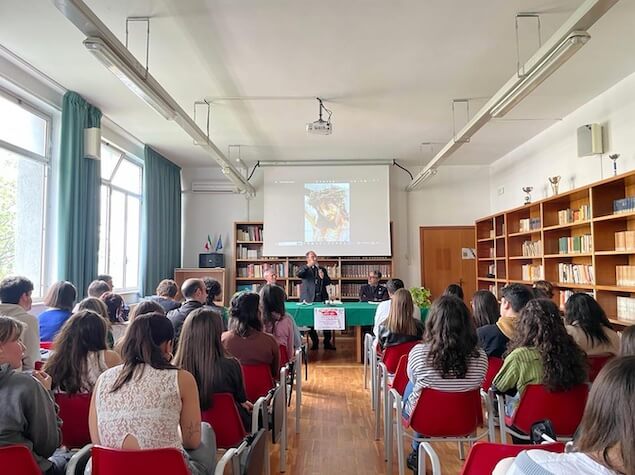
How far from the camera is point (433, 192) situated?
353 inches

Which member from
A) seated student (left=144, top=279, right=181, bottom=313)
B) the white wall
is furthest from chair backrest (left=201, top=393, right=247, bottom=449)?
the white wall

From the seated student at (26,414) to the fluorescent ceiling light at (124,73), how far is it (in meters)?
2.05

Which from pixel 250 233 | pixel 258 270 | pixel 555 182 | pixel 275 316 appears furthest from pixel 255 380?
pixel 250 233

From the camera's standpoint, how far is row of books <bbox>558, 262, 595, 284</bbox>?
17.0ft

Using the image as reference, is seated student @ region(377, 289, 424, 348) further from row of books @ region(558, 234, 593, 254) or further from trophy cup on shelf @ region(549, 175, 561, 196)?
trophy cup on shelf @ region(549, 175, 561, 196)

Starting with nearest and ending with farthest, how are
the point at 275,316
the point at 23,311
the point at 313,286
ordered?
the point at 23,311
the point at 275,316
the point at 313,286

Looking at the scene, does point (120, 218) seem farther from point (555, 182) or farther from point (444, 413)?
point (555, 182)

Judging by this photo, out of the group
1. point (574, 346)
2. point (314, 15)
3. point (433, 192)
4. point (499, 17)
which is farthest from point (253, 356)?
point (433, 192)

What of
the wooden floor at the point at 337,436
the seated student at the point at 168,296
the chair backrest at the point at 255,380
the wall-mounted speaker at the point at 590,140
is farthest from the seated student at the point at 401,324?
the wall-mounted speaker at the point at 590,140

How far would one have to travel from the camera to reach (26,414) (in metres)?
1.66

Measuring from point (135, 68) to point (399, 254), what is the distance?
649cm

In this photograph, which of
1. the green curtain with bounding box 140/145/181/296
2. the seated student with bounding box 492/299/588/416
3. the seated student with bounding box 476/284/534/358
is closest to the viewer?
the seated student with bounding box 492/299/588/416

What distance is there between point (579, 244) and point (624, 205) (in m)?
1.02

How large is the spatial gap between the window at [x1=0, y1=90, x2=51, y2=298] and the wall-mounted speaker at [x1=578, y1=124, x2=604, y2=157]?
20.9 feet
